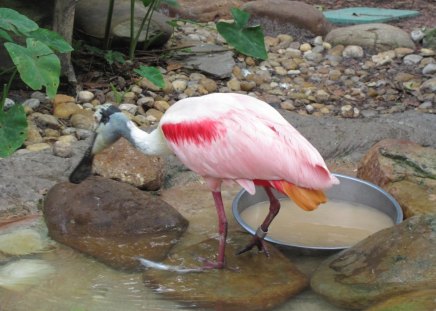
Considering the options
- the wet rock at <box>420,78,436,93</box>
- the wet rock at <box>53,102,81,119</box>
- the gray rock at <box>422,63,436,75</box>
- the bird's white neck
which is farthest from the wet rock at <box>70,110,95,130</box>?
the gray rock at <box>422,63,436,75</box>

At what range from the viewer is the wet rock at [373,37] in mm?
7664

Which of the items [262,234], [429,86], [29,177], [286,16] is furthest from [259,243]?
[286,16]

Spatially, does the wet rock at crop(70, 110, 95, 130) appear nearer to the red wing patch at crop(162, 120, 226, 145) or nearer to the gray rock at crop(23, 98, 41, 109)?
the gray rock at crop(23, 98, 41, 109)

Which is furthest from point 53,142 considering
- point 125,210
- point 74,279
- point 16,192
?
point 74,279

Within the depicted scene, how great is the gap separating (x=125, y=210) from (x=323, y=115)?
242 centimetres

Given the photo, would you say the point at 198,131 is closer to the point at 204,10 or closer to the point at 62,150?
the point at 62,150

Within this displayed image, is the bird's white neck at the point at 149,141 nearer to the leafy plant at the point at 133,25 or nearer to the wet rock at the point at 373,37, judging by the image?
the leafy plant at the point at 133,25

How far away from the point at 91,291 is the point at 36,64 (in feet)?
4.75

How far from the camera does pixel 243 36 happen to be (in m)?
6.03

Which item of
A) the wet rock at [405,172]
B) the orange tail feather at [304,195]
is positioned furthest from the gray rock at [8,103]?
the orange tail feather at [304,195]

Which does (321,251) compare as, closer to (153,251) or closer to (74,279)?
(153,251)

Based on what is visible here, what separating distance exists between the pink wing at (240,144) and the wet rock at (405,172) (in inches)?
31.8

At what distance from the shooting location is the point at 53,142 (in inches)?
211

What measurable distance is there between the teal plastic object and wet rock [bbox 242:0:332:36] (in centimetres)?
43
